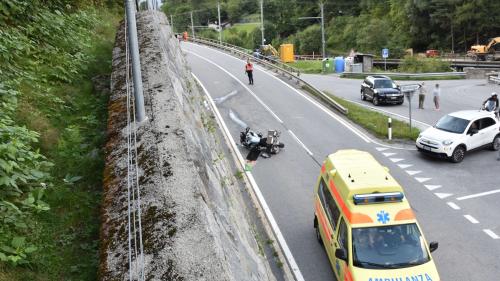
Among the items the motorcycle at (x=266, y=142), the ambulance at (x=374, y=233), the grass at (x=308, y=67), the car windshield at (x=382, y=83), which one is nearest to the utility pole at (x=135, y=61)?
the ambulance at (x=374, y=233)

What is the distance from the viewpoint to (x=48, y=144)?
330 inches

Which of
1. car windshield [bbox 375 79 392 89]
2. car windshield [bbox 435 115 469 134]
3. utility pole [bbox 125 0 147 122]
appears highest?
utility pole [bbox 125 0 147 122]

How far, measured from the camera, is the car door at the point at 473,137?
17.6m

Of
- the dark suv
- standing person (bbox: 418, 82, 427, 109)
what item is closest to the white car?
standing person (bbox: 418, 82, 427, 109)

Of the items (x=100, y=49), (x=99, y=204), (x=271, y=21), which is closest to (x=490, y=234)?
(x=99, y=204)

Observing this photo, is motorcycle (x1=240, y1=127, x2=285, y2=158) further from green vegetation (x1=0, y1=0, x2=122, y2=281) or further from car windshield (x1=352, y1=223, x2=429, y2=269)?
car windshield (x1=352, y1=223, x2=429, y2=269)

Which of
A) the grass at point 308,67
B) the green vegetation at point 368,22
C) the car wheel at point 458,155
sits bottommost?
the car wheel at point 458,155

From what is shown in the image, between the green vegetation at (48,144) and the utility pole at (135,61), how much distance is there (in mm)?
1104

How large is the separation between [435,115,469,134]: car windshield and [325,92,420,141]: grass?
151 cm

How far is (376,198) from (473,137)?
10.2 metres

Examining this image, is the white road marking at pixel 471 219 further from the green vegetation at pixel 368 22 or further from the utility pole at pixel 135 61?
the green vegetation at pixel 368 22

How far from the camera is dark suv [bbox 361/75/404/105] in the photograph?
27.8 m

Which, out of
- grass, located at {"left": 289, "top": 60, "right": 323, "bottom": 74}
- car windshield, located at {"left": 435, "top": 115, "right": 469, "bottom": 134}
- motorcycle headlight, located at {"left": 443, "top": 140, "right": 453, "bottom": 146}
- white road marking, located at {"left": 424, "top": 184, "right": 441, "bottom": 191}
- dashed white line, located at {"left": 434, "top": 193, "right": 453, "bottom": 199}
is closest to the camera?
dashed white line, located at {"left": 434, "top": 193, "right": 453, "bottom": 199}

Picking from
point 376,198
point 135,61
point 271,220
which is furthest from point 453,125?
point 135,61
